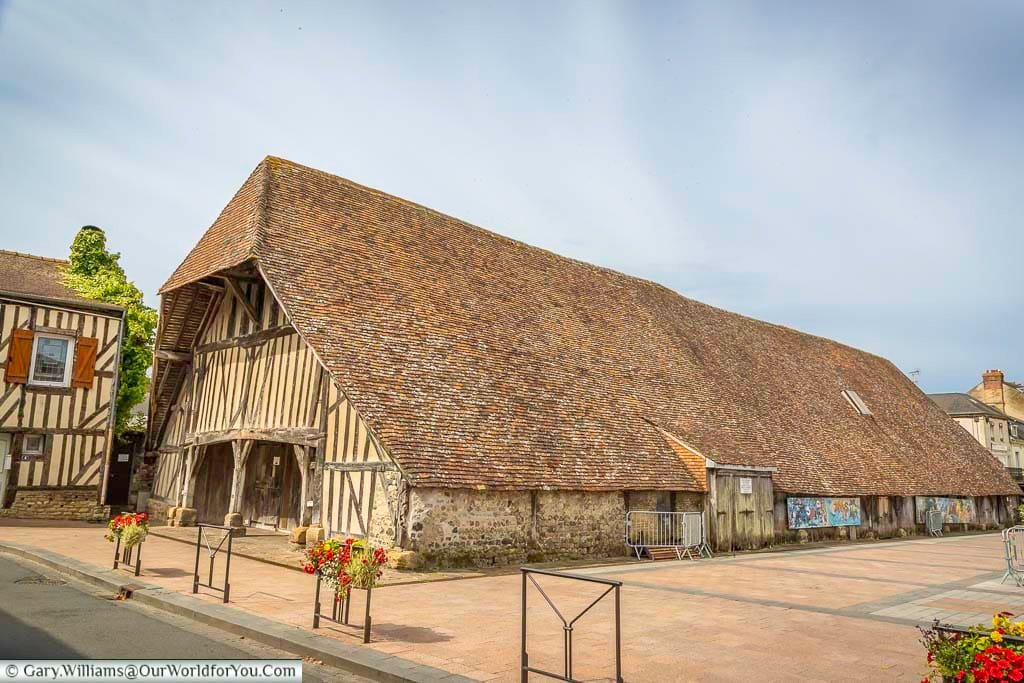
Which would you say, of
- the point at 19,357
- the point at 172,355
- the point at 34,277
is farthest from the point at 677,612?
the point at 34,277

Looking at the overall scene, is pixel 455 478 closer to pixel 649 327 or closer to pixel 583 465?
A: pixel 583 465

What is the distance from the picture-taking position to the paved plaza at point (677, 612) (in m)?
5.90

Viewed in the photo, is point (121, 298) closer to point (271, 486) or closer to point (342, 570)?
point (271, 486)

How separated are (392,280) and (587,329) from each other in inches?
233

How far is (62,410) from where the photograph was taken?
17.7 meters

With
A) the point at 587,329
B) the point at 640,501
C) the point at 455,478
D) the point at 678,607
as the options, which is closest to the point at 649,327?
the point at 587,329

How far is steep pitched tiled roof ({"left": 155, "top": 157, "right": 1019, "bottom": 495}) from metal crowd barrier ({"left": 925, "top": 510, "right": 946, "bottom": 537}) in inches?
30.1

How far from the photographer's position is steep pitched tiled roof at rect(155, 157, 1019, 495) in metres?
12.6

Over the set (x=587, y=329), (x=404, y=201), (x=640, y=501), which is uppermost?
(x=404, y=201)

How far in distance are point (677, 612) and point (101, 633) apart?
232 inches

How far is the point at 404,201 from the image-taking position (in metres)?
19.0

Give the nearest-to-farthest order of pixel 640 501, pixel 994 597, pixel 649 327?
pixel 994 597, pixel 640 501, pixel 649 327

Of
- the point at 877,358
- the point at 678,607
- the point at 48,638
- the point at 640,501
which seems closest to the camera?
the point at 48,638

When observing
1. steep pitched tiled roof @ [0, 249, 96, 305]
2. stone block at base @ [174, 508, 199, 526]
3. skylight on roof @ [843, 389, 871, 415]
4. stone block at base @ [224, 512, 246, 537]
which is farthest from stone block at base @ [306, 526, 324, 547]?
skylight on roof @ [843, 389, 871, 415]
